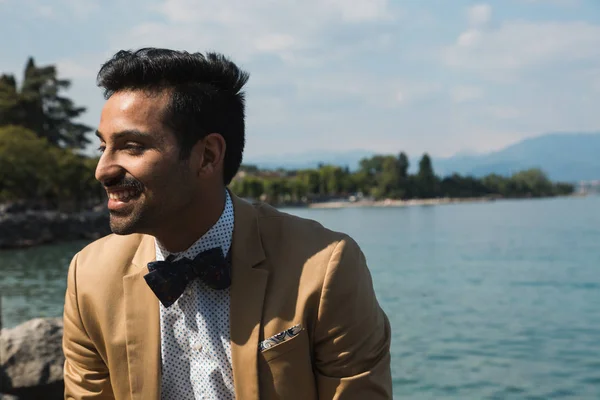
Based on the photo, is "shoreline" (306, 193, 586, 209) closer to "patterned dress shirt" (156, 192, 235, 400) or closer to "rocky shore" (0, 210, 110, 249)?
"rocky shore" (0, 210, 110, 249)

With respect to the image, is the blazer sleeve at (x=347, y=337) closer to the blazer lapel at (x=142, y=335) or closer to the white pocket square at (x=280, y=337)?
the white pocket square at (x=280, y=337)

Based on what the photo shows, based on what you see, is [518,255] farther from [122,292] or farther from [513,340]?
[122,292]

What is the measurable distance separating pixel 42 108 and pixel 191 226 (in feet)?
206

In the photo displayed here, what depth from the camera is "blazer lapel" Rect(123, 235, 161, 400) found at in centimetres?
200

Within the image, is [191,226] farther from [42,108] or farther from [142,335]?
[42,108]

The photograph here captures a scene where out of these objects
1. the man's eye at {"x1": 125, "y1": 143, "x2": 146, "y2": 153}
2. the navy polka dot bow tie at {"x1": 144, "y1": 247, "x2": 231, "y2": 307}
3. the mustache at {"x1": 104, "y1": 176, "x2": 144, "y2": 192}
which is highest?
the man's eye at {"x1": 125, "y1": 143, "x2": 146, "y2": 153}

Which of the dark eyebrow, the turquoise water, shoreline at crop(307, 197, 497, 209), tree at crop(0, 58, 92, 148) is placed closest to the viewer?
the dark eyebrow

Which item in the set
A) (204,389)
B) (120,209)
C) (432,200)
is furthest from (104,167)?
(432,200)

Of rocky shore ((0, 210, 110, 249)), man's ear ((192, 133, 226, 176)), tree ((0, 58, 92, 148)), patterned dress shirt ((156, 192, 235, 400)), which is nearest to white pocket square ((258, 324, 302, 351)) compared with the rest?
patterned dress shirt ((156, 192, 235, 400))

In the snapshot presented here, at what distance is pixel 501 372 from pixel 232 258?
37.3 ft

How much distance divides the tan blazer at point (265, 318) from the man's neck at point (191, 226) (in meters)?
0.08

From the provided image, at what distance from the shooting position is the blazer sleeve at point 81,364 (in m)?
2.13

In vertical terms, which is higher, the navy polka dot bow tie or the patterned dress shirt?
the navy polka dot bow tie

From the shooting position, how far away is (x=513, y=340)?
15.4 meters
